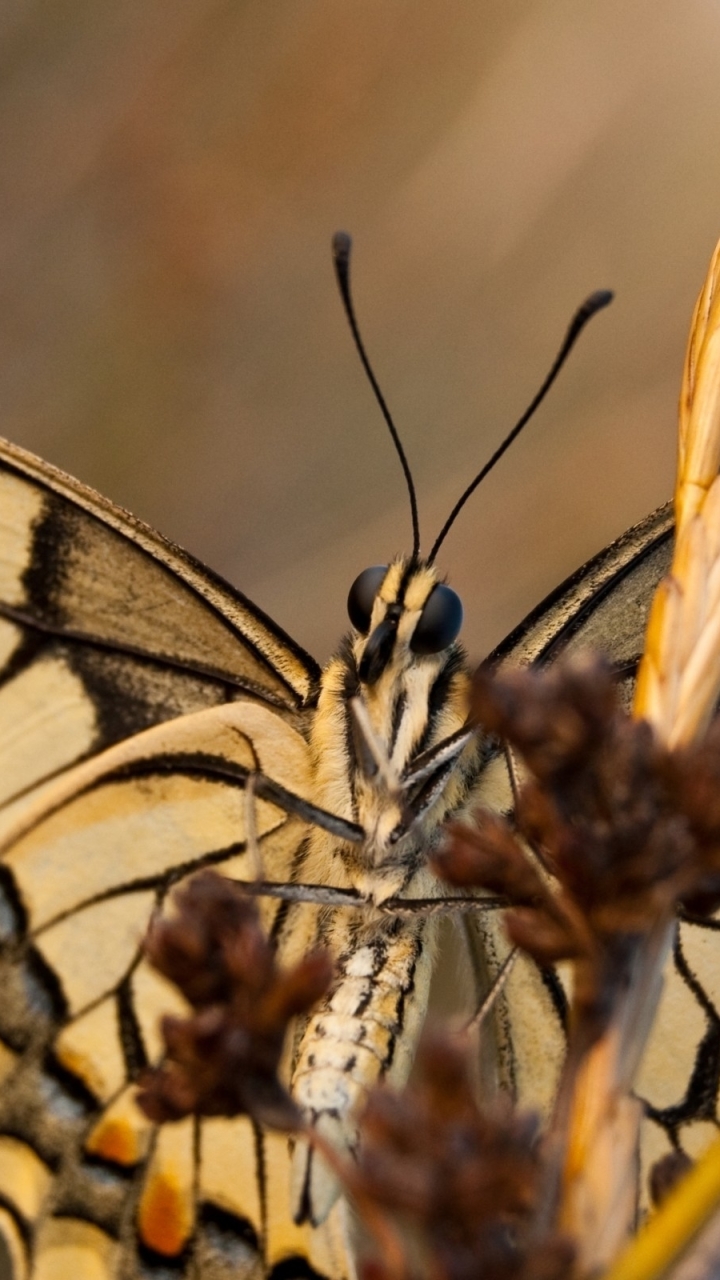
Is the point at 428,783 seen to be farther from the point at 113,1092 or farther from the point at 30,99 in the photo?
the point at 30,99

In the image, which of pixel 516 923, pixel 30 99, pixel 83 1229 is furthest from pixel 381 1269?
pixel 30 99

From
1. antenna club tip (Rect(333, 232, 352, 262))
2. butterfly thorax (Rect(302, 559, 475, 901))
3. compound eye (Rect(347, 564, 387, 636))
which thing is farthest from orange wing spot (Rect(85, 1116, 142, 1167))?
antenna club tip (Rect(333, 232, 352, 262))

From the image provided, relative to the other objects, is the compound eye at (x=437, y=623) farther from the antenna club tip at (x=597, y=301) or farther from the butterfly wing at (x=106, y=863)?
Answer: the antenna club tip at (x=597, y=301)

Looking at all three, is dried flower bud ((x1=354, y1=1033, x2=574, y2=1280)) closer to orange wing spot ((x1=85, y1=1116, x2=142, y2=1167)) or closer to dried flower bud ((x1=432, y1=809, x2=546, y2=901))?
dried flower bud ((x1=432, y1=809, x2=546, y2=901))

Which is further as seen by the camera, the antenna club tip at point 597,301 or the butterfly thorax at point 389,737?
the butterfly thorax at point 389,737

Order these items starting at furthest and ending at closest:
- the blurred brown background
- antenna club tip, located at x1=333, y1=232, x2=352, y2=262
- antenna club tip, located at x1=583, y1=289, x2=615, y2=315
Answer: the blurred brown background → antenna club tip, located at x1=333, y1=232, x2=352, y2=262 → antenna club tip, located at x1=583, y1=289, x2=615, y2=315

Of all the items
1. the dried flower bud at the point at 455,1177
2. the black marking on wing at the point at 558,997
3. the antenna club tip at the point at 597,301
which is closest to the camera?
the dried flower bud at the point at 455,1177

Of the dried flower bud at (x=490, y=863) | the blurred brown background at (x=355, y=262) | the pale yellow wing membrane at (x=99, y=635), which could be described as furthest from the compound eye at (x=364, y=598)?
the blurred brown background at (x=355, y=262)
